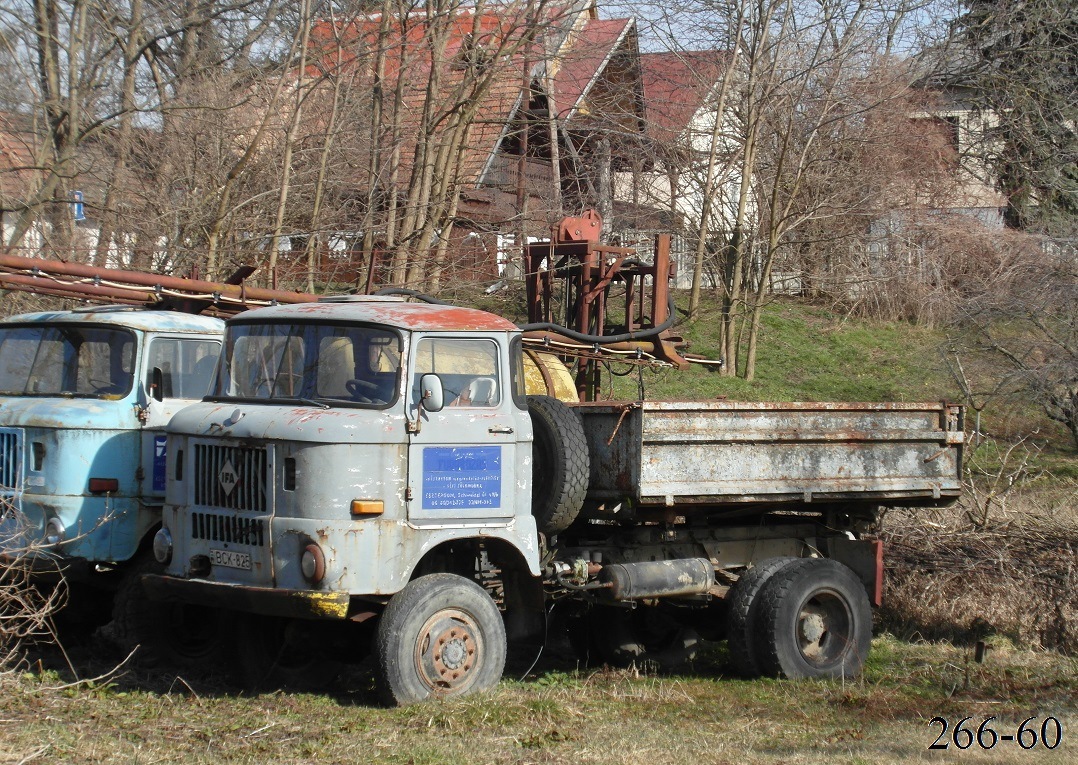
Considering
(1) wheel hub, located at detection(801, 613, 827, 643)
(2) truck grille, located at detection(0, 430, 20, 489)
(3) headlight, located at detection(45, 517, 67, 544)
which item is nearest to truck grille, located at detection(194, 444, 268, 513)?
(3) headlight, located at detection(45, 517, 67, 544)

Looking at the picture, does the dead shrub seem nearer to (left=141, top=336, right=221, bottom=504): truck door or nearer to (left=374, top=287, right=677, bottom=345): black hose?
(left=141, top=336, right=221, bottom=504): truck door

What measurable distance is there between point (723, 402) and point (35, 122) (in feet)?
36.4

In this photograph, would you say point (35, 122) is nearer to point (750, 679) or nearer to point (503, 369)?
point (503, 369)

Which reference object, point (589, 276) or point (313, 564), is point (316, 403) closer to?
point (313, 564)

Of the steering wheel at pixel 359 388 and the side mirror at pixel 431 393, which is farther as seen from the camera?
the steering wheel at pixel 359 388

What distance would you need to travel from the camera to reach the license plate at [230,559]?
6.69m

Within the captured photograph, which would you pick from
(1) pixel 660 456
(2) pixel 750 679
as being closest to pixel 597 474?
(1) pixel 660 456

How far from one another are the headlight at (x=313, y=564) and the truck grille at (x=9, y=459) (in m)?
2.62

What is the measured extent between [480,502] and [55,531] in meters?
2.88

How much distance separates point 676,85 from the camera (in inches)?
934

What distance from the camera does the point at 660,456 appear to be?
7707 millimetres

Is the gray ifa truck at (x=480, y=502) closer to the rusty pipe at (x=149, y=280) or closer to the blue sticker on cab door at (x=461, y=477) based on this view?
the blue sticker on cab door at (x=461, y=477)

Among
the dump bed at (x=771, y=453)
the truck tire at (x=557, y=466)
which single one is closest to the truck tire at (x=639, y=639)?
the dump bed at (x=771, y=453)

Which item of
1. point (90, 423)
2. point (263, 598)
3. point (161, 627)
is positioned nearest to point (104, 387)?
point (90, 423)
